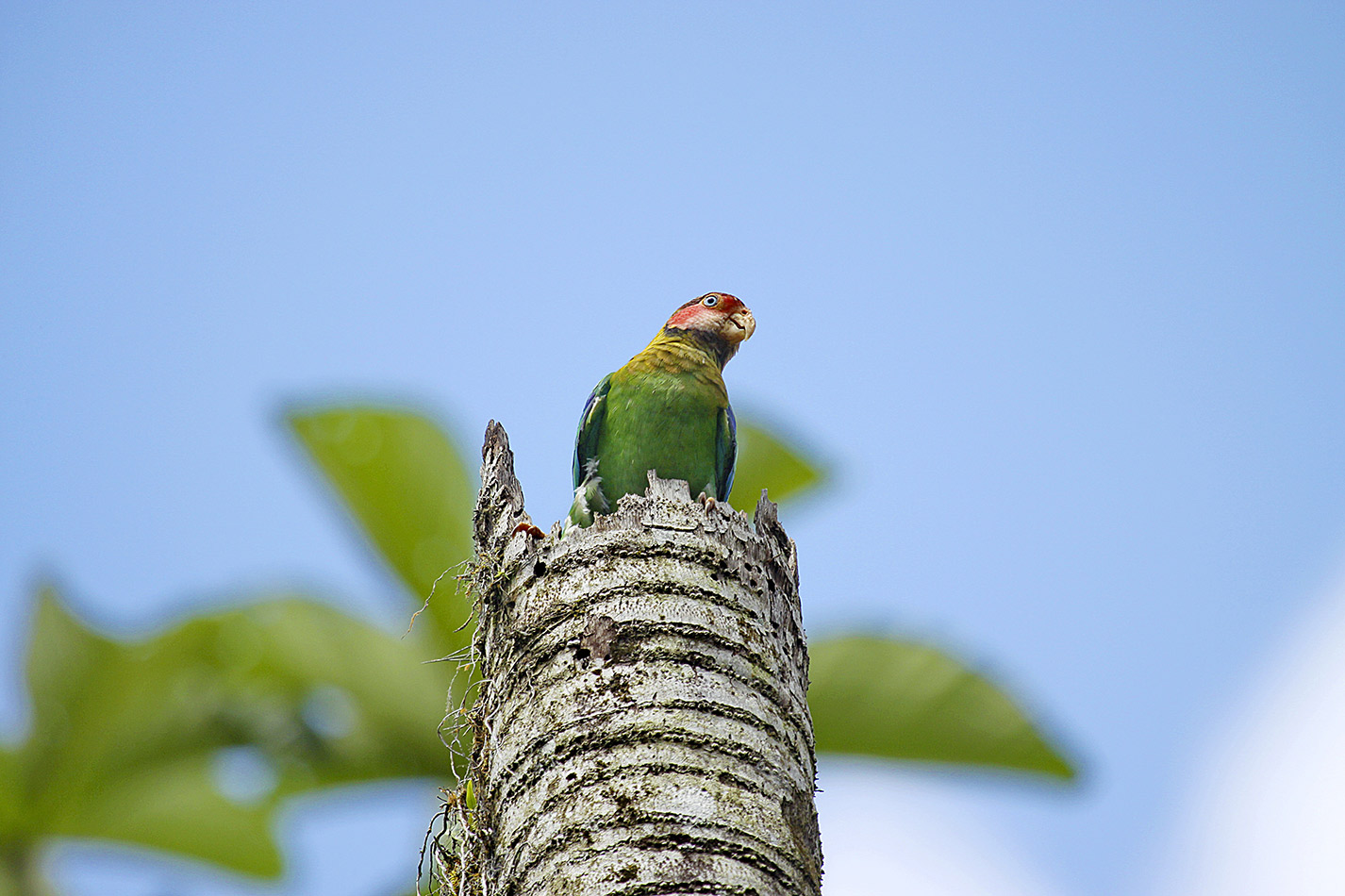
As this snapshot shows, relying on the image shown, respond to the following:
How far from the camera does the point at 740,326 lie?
7113 millimetres

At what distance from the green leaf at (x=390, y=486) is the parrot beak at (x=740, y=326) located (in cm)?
192

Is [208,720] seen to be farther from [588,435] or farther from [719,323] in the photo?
[719,323]

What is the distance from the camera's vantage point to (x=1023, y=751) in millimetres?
6281

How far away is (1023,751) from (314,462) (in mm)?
4077

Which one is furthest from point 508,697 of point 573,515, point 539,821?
point 573,515

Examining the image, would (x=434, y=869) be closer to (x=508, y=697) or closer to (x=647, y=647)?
(x=508, y=697)

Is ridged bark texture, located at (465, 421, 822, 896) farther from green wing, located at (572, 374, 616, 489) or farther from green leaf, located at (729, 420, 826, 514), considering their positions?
green leaf, located at (729, 420, 826, 514)

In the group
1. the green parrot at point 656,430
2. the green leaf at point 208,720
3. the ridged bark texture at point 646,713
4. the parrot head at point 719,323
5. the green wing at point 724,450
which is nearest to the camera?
the ridged bark texture at point 646,713

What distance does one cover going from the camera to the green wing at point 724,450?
21.1 ft

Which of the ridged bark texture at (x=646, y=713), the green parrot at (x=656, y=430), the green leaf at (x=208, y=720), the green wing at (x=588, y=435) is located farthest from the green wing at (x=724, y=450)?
the ridged bark texture at (x=646, y=713)

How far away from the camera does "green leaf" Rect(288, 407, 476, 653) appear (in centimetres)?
650

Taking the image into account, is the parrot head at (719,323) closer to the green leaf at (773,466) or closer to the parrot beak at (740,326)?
the parrot beak at (740,326)

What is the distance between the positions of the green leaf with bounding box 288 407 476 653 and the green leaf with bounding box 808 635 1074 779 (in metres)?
2.12

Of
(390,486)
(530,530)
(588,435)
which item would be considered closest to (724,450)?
(588,435)
